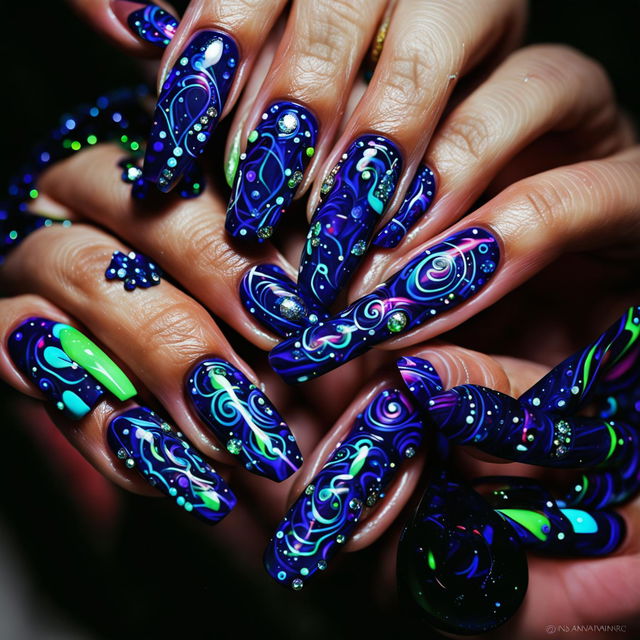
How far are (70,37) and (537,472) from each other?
3.45ft

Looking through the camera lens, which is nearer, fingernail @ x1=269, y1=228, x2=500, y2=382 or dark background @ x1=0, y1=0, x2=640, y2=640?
fingernail @ x1=269, y1=228, x2=500, y2=382

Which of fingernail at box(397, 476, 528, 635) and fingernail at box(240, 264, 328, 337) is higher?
fingernail at box(240, 264, 328, 337)

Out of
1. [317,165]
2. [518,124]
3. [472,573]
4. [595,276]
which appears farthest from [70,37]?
[472,573]

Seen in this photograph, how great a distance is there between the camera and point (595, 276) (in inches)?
38.1

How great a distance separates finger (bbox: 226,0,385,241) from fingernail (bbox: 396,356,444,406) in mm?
213

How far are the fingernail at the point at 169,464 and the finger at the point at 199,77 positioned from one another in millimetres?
273

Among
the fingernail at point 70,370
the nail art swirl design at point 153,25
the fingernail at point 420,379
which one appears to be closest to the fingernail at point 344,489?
the fingernail at point 420,379

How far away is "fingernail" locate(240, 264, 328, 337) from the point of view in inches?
28.1

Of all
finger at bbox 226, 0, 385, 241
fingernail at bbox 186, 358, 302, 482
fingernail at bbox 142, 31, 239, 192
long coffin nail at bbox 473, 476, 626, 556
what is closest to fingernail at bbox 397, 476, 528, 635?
long coffin nail at bbox 473, 476, 626, 556

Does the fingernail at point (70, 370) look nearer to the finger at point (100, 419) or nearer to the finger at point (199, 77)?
the finger at point (100, 419)

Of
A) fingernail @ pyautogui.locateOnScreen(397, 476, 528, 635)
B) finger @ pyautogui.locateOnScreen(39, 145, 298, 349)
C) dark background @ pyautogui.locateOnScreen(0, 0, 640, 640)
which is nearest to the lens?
fingernail @ pyautogui.locateOnScreen(397, 476, 528, 635)

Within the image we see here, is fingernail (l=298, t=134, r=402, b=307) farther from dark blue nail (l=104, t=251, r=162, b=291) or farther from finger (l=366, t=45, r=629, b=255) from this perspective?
dark blue nail (l=104, t=251, r=162, b=291)

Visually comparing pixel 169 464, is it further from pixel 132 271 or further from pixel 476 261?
pixel 476 261

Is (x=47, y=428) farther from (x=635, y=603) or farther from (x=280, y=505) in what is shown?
(x=635, y=603)
